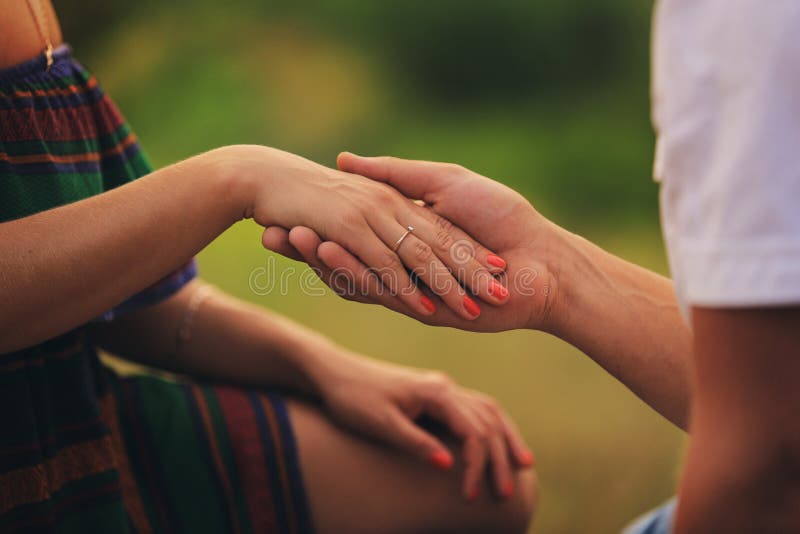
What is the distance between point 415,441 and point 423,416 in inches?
4.1

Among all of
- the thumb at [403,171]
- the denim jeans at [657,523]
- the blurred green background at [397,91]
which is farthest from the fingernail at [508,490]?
the blurred green background at [397,91]

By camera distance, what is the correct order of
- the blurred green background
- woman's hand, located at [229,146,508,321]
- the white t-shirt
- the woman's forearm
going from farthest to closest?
the blurred green background → woman's hand, located at [229,146,508,321] → the woman's forearm → the white t-shirt

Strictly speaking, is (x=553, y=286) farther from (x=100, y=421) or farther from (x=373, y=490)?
(x=100, y=421)

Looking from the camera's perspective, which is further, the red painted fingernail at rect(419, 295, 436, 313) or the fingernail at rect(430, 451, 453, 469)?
the fingernail at rect(430, 451, 453, 469)

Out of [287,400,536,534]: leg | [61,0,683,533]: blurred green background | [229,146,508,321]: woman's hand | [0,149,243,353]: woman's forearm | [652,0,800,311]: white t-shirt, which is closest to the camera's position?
[652,0,800,311]: white t-shirt

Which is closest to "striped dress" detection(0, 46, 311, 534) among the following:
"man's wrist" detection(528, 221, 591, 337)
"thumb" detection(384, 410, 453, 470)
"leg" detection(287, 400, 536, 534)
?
"leg" detection(287, 400, 536, 534)

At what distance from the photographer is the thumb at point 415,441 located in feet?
3.48

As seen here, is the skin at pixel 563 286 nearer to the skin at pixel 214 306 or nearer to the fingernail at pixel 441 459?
the skin at pixel 214 306

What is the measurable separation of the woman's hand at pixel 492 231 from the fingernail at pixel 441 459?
199mm

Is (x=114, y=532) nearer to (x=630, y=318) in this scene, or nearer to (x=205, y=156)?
(x=205, y=156)

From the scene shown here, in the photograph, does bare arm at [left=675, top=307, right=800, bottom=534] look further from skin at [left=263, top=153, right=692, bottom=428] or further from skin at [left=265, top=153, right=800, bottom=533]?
skin at [left=263, top=153, right=692, bottom=428]

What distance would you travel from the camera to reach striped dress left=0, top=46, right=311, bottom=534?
0.86m

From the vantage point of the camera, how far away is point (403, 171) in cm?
97

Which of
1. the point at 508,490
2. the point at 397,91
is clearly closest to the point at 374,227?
the point at 508,490
